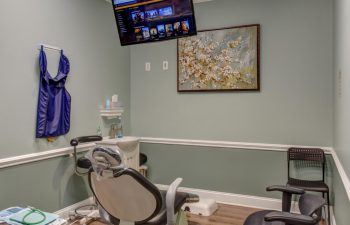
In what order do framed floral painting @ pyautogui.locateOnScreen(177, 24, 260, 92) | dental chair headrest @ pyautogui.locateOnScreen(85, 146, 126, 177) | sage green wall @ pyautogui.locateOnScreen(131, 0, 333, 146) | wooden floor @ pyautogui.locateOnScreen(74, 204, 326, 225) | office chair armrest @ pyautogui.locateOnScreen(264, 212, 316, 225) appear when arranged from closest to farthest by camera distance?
office chair armrest @ pyautogui.locateOnScreen(264, 212, 316, 225) < dental chair headrest @ pyautogui.locateOnScreen(85, 146, 126, 177) < wooden floor @ pyautogui.locateOnScreen(74, 204, 326, 225) < sage green wall @ pyautogui.locateOnScreen(131, 0, 333, 146) < framed floral painting @ pyautogui.locateOnScreen(177, 24, 260, 92)

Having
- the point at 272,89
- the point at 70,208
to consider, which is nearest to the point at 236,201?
the point at 272,89

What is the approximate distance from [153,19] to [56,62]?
1.23 m

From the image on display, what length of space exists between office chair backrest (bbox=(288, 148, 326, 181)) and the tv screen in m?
1.90

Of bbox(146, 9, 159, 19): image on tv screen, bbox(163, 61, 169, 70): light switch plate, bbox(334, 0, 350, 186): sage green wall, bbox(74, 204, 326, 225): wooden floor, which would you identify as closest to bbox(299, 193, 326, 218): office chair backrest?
bbox(334, 0, 350, 186): sage green wall

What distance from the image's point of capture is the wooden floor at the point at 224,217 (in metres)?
3.36

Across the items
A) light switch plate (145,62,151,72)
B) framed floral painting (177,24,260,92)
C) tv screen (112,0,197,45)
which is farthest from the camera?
light switch plate (145,62,151,72)

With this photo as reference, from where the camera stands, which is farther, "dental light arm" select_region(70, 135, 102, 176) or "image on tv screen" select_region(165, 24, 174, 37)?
"dental light arm" select_region(70, 135, 102, 176)

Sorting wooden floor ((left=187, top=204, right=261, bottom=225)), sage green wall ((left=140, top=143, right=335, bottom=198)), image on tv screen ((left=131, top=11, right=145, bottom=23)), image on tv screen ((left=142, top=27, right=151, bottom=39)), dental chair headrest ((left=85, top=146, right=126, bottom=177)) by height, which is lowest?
wooden floor ((left=187, top=204, right=261, bottom=225))

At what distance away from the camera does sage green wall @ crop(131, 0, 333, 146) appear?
11.6 ft

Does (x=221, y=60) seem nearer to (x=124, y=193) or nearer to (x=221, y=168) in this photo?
(x=221, y=168)

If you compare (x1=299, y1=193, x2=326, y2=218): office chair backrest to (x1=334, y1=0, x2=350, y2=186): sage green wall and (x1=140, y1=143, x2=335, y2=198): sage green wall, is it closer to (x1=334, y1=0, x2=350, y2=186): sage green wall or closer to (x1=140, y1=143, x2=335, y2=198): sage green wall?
(x1=334, y1=0, x2=350, y2=186): sage green wall

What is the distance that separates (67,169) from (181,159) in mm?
1620

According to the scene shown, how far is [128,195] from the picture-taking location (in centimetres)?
202

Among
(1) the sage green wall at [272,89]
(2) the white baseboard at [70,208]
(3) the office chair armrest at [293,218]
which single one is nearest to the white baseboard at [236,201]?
(2) the white baseboard at [70,208]
